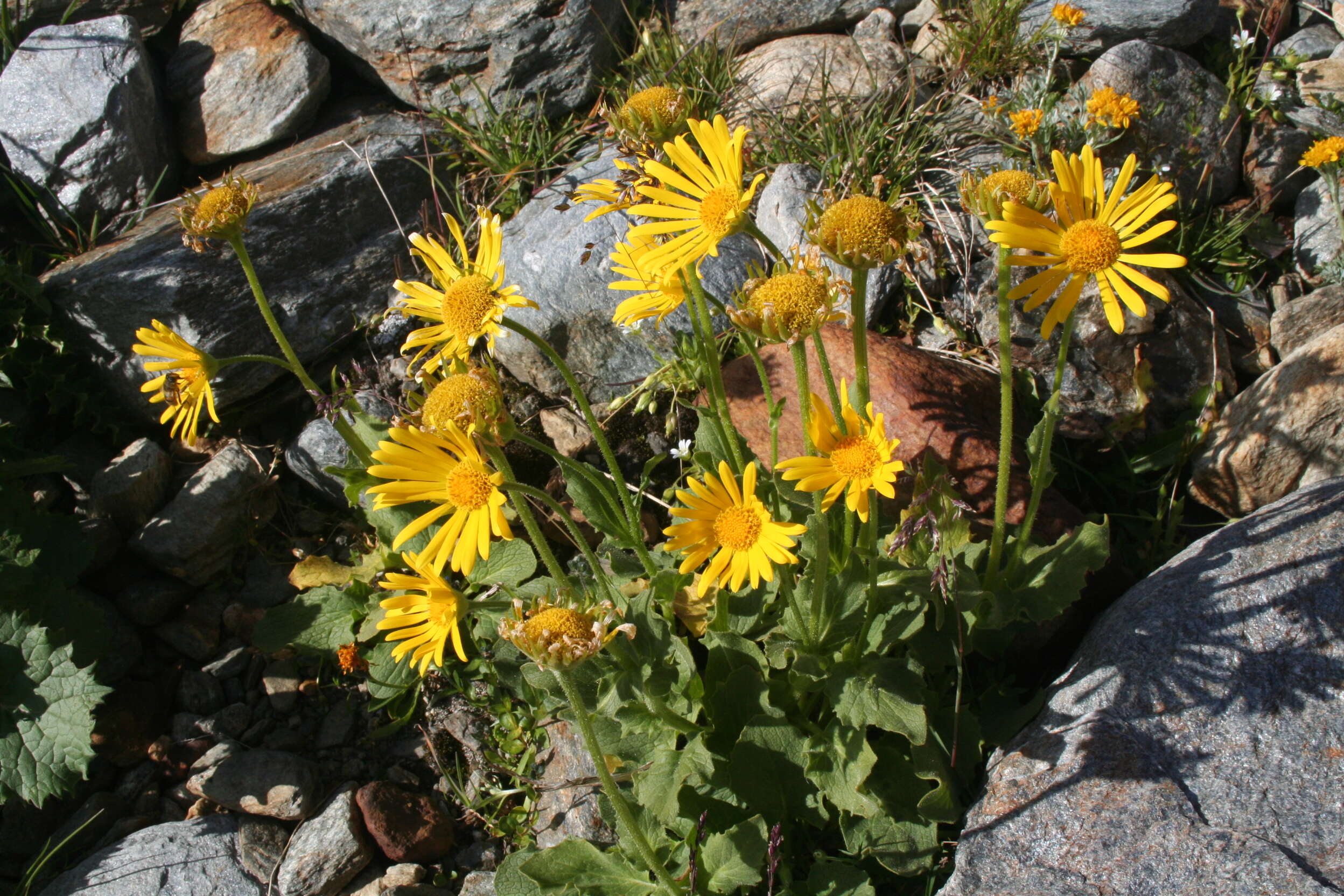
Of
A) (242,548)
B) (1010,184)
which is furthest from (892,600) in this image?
(242,548)

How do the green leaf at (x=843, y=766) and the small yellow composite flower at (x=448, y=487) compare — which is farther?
the green leaf at (x=843, y=766)

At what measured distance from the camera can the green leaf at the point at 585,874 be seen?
2.88m

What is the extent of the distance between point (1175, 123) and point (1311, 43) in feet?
3.82

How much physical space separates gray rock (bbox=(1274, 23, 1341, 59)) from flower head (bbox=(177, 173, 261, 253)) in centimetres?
540

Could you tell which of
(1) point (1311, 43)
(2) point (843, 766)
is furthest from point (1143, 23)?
(2) point (843, 766)

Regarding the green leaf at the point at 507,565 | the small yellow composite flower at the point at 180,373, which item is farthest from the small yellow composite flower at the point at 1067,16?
the small yellow composite flower at the point at 180,373

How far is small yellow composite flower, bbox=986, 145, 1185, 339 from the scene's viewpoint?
239cm

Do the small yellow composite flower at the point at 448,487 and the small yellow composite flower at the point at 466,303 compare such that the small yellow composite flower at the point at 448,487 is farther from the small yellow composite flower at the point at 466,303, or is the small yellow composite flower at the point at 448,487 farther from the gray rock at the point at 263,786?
the gray rock at the point at 263,786

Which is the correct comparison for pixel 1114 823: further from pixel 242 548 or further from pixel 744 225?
pixel 242 548

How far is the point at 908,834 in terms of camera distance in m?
3.00

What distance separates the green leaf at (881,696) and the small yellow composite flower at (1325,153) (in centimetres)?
324

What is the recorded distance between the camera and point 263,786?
12.3ft

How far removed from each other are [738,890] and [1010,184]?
2.32 meters

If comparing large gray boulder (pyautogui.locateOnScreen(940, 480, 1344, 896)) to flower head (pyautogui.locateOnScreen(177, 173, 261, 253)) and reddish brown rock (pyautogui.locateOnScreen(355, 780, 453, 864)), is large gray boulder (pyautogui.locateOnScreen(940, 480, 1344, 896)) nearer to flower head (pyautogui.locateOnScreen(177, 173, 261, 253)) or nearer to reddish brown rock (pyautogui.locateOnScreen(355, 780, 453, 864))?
reddish brown rock (pyautogui.locateOnScreen(355, 780, 453, 864))
